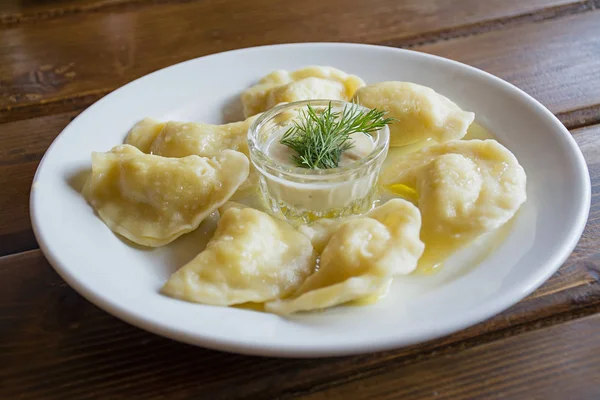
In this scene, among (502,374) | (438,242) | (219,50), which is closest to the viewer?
(502,374)

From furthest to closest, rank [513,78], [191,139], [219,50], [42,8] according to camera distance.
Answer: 1. [42,8]
2. [219,50]
3. [513,78]
4. [191,139]

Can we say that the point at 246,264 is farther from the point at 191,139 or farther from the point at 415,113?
the point at 415,113

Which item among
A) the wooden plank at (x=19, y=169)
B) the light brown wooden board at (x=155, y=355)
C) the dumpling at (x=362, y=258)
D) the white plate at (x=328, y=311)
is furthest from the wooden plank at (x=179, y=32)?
the dumpling at (x=362, y=258)

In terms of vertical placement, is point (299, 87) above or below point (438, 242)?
above

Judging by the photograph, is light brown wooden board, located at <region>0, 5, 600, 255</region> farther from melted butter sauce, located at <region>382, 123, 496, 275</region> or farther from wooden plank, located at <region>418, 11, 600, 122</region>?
melted butter sauce, located at <region>382, 123, 496, 275</region>

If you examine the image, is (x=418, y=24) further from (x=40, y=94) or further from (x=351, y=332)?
(x=351, y=332)

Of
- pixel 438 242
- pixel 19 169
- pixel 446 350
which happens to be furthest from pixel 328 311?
pixel 19 169

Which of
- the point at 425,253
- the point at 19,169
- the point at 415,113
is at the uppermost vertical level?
the point at 415,113
